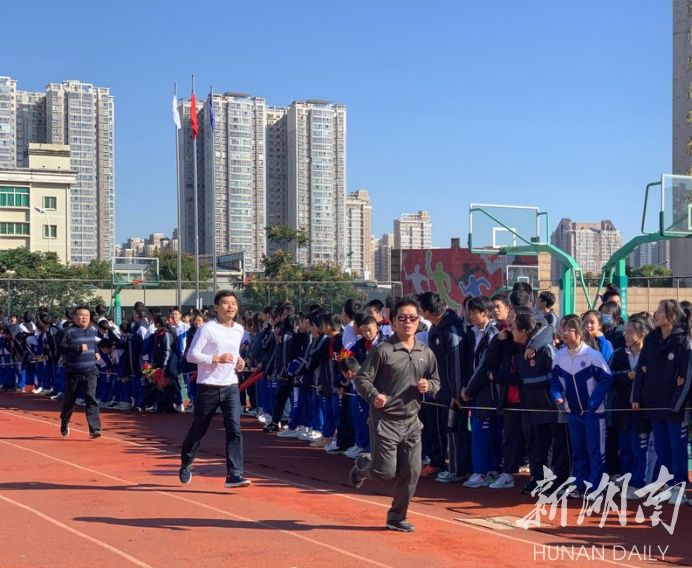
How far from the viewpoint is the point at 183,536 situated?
332 inches

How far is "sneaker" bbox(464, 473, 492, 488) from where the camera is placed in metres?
11.1

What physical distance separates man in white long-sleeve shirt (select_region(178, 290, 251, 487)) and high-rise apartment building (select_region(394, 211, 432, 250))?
566 feet

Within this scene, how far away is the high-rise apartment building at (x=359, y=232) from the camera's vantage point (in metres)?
148

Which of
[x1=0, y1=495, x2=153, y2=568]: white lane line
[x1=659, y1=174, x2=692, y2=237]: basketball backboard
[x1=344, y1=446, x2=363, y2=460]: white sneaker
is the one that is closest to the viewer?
[x1=0, y1=495, x2=153, y2=568]: white lane line

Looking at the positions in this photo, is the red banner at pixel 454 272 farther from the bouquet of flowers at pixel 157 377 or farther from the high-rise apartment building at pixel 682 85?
the high-rise apartment building at pixel 682 85

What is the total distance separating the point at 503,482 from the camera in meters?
10.9

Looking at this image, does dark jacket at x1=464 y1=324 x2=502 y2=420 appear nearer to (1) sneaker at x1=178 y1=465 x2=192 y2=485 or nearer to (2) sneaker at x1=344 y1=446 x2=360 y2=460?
(2) sneaker at x1=344 y1=446 x2=360 y2=460

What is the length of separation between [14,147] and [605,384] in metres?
123

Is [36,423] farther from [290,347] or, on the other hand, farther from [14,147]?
[14,147]

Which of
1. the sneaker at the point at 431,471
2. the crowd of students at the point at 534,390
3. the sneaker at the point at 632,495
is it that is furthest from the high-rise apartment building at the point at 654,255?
the sneaker at the point at 632,495

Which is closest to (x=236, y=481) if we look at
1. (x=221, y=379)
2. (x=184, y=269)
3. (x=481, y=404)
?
(x=221, y=379)

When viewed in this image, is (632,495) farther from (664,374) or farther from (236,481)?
(236,481)

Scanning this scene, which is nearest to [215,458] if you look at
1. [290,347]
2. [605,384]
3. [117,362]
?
[290,347]

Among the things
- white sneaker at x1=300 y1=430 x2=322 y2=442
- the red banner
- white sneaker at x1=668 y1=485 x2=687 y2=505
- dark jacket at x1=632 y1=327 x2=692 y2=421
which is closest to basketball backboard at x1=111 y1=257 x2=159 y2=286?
the red banner
